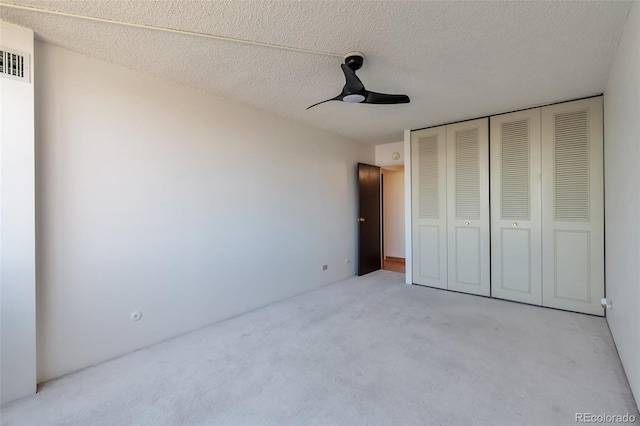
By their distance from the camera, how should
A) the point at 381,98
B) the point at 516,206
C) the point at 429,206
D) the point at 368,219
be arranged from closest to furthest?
the point at 381,98 < the point at 516,206 < the point at 429,206 < the point at 368,219

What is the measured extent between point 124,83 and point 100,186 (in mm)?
897

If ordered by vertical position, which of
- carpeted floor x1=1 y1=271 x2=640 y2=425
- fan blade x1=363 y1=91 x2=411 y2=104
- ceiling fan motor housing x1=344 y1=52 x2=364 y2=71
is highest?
ceiling fan motor housing x1=344 y1=52 x2=364 y2=71

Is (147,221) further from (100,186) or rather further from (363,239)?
(363,239)

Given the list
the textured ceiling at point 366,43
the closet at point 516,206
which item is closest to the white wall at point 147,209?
the textured ceiling at point 366,43

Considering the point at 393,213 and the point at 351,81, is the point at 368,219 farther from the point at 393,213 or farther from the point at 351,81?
the point at 351,81

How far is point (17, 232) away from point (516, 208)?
478 centimetres

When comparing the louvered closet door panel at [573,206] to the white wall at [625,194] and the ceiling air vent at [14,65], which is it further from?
the ceiling air vent at [14,65]

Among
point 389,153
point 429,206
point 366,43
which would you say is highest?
point 366,43

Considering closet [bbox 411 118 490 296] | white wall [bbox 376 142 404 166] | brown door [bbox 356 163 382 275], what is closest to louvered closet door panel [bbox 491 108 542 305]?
closet [bbox 411 118 490 296]

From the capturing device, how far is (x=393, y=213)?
6879mm

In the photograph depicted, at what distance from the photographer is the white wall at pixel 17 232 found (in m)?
1.81

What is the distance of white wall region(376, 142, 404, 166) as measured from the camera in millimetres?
5199

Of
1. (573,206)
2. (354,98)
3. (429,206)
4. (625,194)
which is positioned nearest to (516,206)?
(573,206)

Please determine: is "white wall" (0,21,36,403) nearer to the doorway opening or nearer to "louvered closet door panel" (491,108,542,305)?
"louvered closet door panel" (491,108,542,305)
